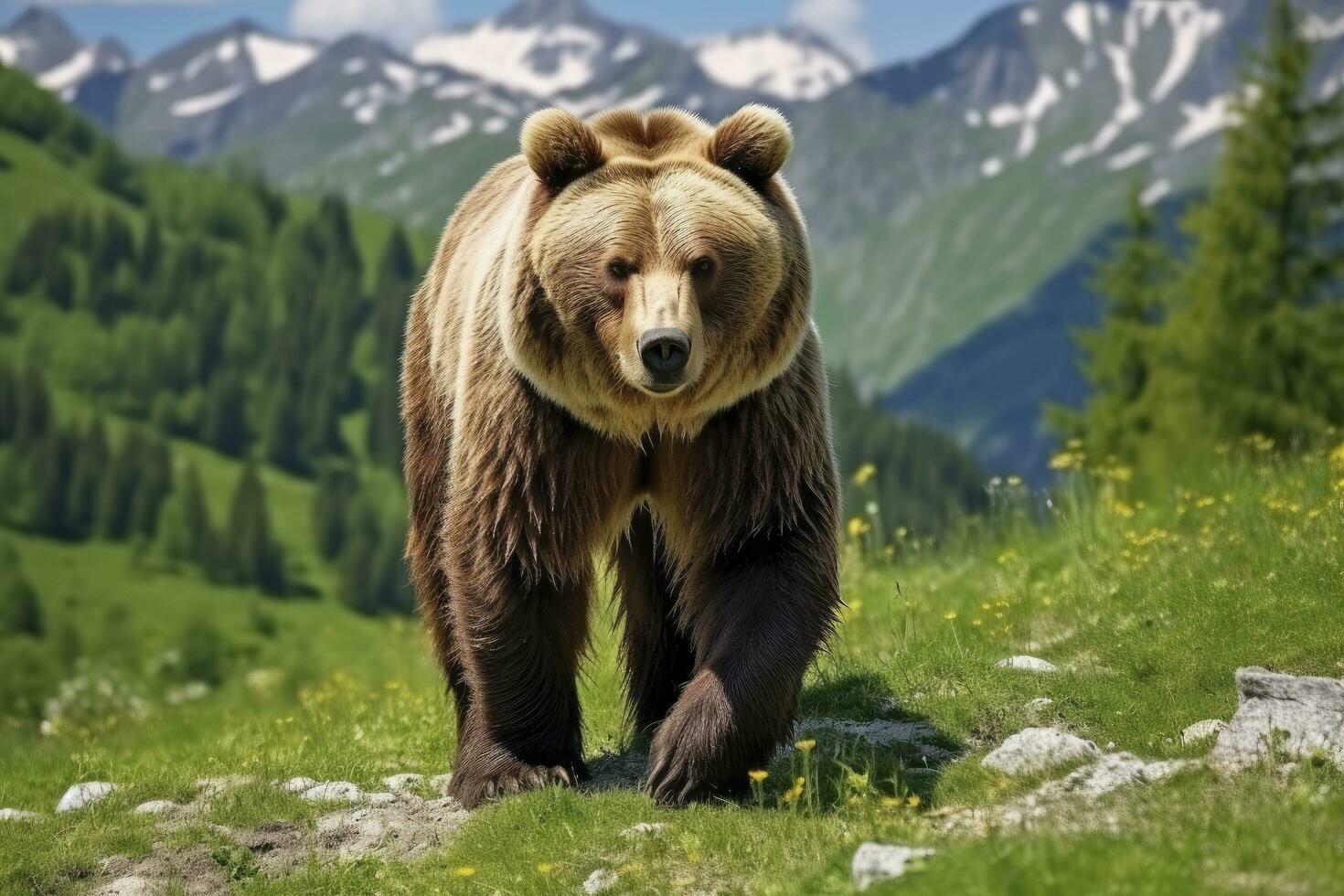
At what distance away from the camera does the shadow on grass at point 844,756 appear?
6.71m

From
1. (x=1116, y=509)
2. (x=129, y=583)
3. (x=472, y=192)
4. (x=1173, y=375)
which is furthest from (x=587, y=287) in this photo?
(x=129, y=583)

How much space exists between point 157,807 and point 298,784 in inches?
28.9

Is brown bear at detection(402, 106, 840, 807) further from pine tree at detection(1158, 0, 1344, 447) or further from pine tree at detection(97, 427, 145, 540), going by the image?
pine tree at detection(97, 427, 145, 540)

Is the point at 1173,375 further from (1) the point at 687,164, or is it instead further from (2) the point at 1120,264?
(1) the point at 687,164

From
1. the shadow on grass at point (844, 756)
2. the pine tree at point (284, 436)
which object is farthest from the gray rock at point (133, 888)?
the pine tree at point (284, 436)

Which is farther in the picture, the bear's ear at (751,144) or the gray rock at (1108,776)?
the bear's ear at (751,144)

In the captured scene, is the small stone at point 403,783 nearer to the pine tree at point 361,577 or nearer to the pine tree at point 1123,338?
the pine tree at point 1123,338

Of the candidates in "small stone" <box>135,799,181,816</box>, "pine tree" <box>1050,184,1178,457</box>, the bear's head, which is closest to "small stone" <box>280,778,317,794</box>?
"small stone" <box>135,799,181,816</box>

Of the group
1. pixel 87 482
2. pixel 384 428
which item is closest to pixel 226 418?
pixel 384 428

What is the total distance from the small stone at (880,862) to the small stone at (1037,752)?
4.91 ft

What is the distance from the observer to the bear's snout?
625 cm

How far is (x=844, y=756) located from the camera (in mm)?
7367

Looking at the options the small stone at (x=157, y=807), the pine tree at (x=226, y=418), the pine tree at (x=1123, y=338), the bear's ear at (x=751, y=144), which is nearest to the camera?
the bear's ear at (x=751, y=144)

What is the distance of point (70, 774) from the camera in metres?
9.32
